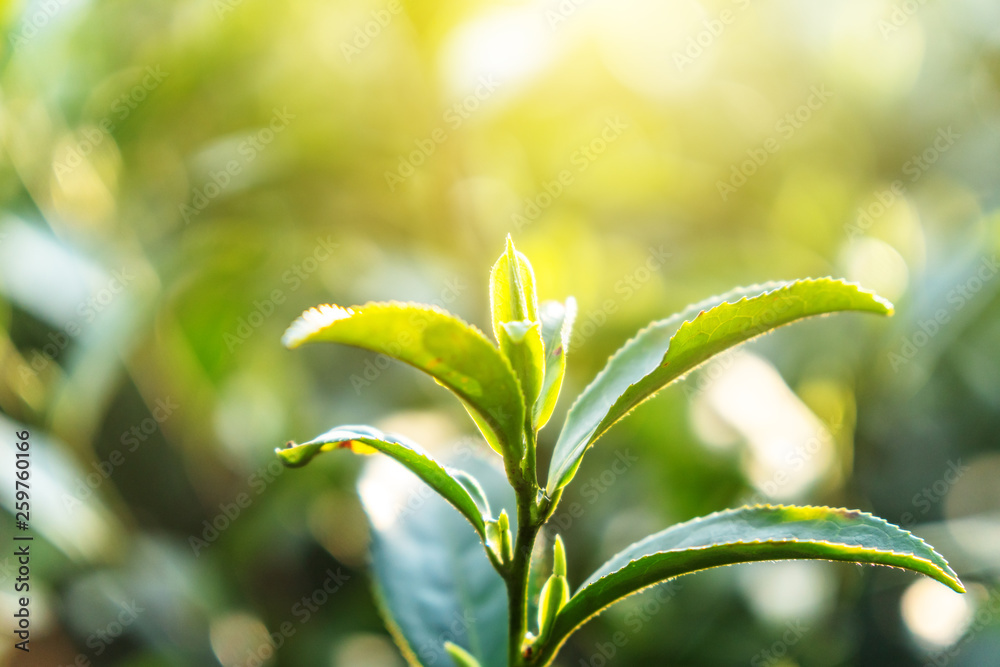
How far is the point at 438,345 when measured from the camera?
42 cm

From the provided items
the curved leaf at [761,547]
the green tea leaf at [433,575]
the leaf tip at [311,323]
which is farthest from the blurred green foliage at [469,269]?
the leaf tip at [311,323]

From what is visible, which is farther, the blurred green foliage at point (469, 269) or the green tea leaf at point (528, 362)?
the blurred green foliage at point (469, 269)

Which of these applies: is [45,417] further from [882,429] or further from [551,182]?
[882,429]

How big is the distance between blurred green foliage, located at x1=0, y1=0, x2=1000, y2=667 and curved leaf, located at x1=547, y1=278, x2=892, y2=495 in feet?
2.31

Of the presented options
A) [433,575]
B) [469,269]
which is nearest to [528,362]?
[433,575]

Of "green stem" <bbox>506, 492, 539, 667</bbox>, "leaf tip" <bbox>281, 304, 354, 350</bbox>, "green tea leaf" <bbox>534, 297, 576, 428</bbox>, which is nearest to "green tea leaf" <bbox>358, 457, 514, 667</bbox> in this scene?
"green stem" <bbox>506, 492, 539, 667</bbox>

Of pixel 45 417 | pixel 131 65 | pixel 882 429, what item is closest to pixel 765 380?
pixel 882 429

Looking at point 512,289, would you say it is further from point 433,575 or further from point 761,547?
point 433,575

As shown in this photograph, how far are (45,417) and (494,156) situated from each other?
43.6 inches

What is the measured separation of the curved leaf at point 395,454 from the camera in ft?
1.51

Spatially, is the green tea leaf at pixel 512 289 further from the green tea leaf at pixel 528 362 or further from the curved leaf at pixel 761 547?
the curved leaf at pixel 761 547

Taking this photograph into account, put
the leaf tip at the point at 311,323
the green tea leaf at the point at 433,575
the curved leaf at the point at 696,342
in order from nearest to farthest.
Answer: the leaf tip at the point at 311,323 < the curved leaf at the point at 696,342 < the green tea leaf at the point at 433,575

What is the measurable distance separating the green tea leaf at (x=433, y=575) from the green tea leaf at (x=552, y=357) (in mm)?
270

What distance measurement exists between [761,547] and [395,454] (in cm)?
25
